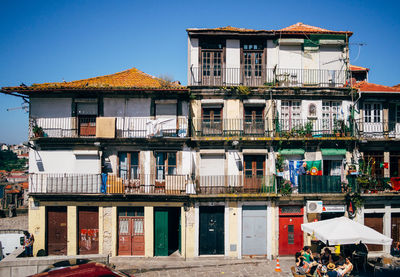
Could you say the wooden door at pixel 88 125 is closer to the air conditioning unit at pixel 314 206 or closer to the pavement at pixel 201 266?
the pavement at pixel 201 266

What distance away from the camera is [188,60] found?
19.4 m

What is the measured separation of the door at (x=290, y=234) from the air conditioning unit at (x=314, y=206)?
912mm

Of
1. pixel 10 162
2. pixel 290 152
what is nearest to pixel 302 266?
pixel 290 152

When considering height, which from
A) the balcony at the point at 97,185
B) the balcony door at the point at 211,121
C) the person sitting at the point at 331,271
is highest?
the balcony door at the point at 211,121

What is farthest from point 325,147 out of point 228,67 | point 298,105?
point 228,67

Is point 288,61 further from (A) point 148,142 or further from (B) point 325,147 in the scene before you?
(A) point 148,142

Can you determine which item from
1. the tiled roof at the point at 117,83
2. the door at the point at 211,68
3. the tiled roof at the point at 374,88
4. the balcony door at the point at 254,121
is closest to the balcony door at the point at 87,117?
the tiled roof at the point at 117,83

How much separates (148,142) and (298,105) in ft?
34.0

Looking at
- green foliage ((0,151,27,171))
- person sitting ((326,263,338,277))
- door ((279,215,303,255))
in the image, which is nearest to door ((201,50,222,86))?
door ((279,215,303,255))

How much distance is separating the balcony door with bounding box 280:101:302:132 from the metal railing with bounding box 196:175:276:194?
139 inches

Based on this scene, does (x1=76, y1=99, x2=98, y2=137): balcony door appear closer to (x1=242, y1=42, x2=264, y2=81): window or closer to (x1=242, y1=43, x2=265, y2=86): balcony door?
(x1=242, y1=43, x2=265, y2=86): balcony door

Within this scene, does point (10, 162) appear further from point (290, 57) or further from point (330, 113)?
point (330, 113)

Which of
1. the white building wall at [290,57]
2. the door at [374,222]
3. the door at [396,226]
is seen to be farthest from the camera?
the white building wall at [290,57]

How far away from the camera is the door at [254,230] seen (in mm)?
18906
